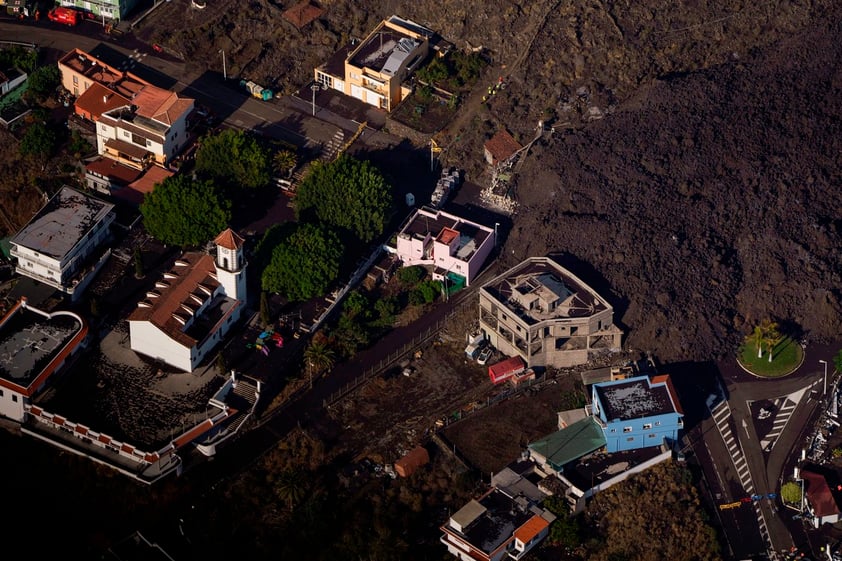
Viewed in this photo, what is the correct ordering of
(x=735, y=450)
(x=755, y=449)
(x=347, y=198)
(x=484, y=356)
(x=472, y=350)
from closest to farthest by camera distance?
(x=735, y=450), (x=755, y=449), (x=484, y=356), (x=472, y=350), (x=347, y=198)

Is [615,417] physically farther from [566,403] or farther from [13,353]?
[13,353]

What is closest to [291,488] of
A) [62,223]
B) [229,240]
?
→ [229,240]

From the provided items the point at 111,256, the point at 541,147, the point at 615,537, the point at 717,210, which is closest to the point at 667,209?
the point at 717,210

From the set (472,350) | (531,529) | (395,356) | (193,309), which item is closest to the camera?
(531,529)

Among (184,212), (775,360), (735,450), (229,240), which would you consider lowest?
(735,450)

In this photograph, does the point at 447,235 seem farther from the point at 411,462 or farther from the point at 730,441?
the point at 730,441

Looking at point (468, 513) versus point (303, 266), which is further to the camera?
point (303, 266)

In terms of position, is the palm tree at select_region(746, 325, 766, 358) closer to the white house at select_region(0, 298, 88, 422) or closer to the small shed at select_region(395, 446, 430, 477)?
the small shed at select_region(395, 446, 430, 477)
